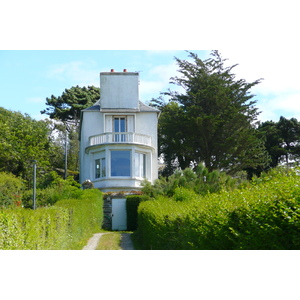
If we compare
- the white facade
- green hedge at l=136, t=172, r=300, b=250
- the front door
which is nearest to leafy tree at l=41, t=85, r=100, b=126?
the white facade

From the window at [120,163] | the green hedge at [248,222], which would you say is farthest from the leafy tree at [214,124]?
the green hedge at [248,222]

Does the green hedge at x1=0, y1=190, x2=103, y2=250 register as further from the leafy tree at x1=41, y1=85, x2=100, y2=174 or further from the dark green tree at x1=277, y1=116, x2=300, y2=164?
the leafy tree at x1=41, y1=85, x2=100, y2=174

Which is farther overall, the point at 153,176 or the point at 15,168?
the point at 15,168

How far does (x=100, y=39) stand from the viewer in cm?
1460

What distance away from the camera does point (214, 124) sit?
3847 centimetres

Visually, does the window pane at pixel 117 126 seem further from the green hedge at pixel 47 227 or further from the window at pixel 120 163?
the green hedge at pixel 47 227

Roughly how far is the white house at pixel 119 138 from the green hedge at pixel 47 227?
10.1m
